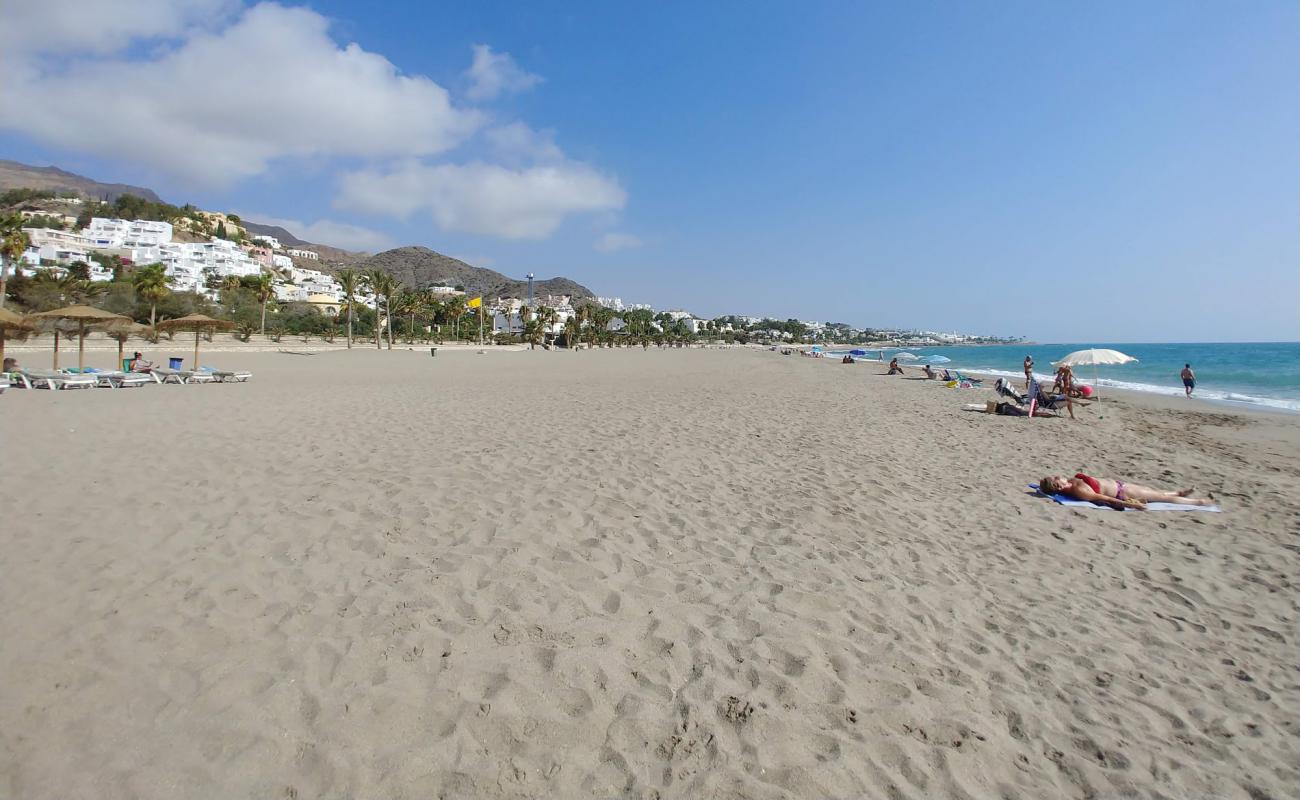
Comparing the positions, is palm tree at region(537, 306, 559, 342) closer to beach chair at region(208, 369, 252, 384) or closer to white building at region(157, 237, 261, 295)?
white building at region(157, 237, 261, 295)

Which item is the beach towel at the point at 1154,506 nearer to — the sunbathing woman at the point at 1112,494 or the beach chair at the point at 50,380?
the sunbathing woman at the point at 1112,494

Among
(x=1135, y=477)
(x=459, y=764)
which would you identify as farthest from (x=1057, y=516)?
(x=459, y=764)

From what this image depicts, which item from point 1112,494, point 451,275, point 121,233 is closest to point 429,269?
point 451,275

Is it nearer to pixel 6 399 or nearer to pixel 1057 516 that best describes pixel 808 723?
pixel 1057 516

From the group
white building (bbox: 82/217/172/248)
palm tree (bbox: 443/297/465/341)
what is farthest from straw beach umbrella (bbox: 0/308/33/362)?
white building (bbox: 82/217/172/248)

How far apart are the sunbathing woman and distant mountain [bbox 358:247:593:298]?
6131 inches

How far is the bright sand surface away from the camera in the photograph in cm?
227

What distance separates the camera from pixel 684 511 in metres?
5.27

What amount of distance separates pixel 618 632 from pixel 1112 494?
5.86m

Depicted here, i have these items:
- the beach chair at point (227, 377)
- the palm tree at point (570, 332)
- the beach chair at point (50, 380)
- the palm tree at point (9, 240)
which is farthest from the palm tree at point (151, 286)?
the palm tree at point (570, 332)

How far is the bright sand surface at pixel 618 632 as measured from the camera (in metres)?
2.27

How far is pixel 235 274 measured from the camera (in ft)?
280

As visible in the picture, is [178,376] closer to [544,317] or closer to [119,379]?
[119,379]

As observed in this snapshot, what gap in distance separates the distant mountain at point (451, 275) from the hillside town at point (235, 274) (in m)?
22.0
